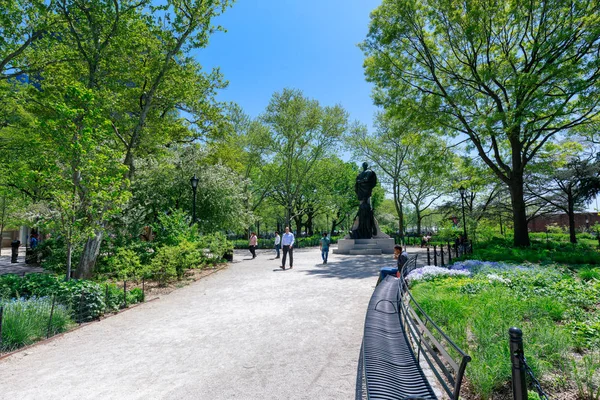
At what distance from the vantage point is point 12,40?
37.9 feet

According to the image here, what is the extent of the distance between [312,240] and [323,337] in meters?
28.3

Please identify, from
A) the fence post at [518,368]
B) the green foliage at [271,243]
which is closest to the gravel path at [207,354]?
the fence post at [518,368]

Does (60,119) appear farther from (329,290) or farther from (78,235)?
(329,290)

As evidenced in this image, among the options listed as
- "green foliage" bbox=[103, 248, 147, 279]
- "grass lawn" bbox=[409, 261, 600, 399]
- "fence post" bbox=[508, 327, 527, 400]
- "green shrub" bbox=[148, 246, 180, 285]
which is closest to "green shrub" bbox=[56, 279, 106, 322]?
"green foliage" bbox=[103, 248, 147, 279]

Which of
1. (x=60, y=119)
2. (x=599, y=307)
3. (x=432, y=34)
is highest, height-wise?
(x=432, y=34)

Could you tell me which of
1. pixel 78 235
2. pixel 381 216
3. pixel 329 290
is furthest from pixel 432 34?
pixel 381 216

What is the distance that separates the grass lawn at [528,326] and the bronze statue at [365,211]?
13322 millimetres

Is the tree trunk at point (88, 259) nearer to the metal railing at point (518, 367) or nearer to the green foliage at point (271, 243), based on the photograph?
the metal railing at point (518, 367)

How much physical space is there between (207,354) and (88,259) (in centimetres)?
756

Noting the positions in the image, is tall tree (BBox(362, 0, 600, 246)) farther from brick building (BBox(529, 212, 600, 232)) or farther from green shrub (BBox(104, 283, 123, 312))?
brick building (BBox(529, 212, 600, 232))

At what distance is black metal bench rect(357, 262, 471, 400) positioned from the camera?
2688 mm

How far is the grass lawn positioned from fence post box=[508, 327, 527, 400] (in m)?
0.98

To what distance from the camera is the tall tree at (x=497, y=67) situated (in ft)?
44.8

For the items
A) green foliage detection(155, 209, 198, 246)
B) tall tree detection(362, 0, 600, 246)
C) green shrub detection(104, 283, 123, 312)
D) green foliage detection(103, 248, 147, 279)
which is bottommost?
green shrub detection(104, 283, 123, 312)
